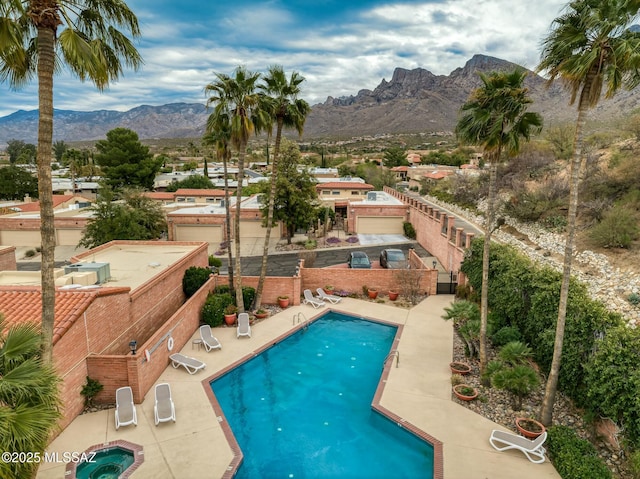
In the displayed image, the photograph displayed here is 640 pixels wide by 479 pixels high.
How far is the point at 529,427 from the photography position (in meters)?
11.0

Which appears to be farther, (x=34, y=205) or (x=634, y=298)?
(x=34, y=205)

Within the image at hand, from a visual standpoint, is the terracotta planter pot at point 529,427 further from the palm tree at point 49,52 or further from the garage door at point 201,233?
the garage door at point 201,233

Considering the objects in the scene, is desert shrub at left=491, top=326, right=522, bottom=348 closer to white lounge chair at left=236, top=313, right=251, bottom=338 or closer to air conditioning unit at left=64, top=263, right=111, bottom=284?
white lounge chair at left=236, top=313, right=251, bottom=338

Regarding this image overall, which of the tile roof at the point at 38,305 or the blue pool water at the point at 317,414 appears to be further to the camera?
the tile roof at the point at 38,305

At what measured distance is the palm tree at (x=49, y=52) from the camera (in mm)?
7480

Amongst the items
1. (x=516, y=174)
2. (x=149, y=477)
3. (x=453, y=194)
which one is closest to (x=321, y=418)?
(x=149, y=477)

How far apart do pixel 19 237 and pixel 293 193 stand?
86.8 feet

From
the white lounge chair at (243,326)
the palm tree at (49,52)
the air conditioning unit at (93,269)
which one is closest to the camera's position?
the palm tree at (49,52)

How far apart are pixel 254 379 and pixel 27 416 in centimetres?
1011

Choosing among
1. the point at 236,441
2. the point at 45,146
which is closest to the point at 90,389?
the point at 236,441

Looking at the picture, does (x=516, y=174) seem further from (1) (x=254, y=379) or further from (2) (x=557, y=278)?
(1) (x=254, y=379)

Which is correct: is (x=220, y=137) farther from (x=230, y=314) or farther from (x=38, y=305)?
(x=38, y=305)

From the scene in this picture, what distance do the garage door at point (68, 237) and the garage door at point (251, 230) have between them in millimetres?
15126

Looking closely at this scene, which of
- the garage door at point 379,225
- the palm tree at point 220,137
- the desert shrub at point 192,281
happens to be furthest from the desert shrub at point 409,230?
the desert shrub at point 192,281
